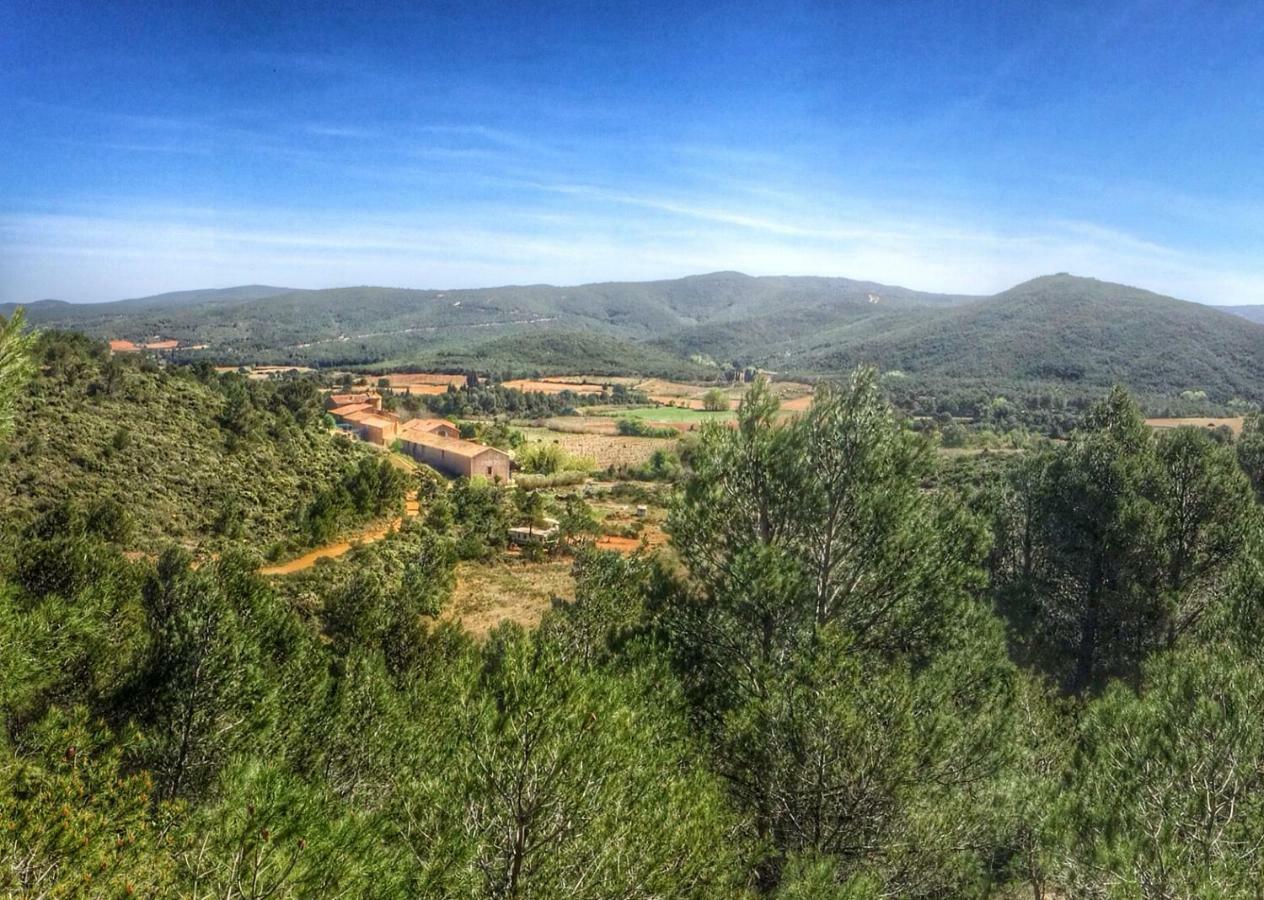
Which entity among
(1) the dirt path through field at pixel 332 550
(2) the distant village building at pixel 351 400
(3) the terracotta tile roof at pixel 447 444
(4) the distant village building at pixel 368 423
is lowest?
(1) the dirt path through field at pixel 332 550

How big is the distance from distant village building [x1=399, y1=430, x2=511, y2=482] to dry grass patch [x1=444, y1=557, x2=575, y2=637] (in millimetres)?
19188

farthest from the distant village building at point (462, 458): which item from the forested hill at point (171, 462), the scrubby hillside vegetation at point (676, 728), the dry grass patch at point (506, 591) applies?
the scrubby hillside vegetation at point (676, 728)

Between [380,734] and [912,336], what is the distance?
15033 centimetres

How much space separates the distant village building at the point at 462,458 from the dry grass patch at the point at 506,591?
19.2 metres

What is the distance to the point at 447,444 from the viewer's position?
160ft

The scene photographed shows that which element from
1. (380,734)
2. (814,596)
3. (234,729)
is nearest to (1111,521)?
(814,596)

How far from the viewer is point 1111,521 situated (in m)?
15.6

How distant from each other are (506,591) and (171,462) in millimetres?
14573

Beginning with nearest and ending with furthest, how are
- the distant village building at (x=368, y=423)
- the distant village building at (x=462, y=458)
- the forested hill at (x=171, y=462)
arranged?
the forested hill at (x=171, y=462) < the distant village building at (x=462, y=458) < the distant village building at (x=368, y=423)

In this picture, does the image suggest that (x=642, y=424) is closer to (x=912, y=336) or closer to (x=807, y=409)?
(x=807, y=409)

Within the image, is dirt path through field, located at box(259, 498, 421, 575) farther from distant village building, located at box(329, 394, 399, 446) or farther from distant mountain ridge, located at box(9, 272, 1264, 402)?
distant mountain ridge, located at box(9, 272, 1264, 402)

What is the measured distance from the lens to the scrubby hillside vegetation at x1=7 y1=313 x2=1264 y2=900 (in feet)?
14.5

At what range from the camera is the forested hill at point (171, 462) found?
71.8ft

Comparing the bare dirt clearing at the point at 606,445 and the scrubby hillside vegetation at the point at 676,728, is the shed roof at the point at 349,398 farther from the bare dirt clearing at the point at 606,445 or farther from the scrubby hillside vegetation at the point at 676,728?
the scrubby hillside vegetation at the point at 676,728
